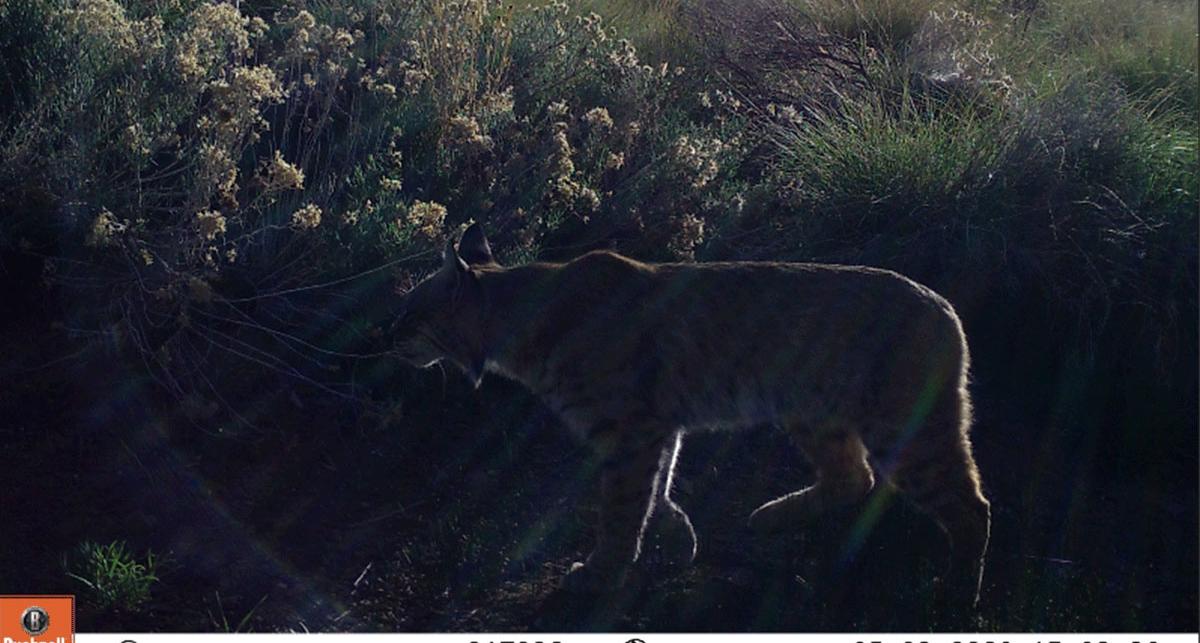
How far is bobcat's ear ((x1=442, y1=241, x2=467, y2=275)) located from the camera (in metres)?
5.61

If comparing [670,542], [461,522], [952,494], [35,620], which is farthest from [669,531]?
[35,620]

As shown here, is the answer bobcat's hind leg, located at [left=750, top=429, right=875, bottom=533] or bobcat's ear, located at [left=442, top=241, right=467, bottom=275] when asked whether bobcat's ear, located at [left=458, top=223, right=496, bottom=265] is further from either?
bobcat's hind leg, located at [left=750, top=429, right=875, bottom=533]

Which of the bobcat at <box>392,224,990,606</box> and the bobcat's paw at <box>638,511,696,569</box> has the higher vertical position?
the bobcat at <box>392,224,990,606</box>

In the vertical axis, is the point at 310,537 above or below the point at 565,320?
below

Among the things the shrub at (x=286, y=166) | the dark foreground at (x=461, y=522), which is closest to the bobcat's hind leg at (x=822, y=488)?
the dark foreground at (x=461, y=522)

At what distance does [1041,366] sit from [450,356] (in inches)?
150

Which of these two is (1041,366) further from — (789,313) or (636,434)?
(636,434)

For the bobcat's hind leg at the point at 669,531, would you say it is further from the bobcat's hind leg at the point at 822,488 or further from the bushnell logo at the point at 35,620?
the bushnell logo at the point at 35,620

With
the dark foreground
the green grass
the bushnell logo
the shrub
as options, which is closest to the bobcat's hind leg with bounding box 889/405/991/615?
the dark foreground

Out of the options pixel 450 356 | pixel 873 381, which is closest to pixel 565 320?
pixel 450 356

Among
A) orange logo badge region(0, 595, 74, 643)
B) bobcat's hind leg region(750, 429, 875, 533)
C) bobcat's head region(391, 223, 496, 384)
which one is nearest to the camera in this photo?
orange logo badge region(0, 595, 74, 643)

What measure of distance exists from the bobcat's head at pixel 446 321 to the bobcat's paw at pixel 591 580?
1029 millimetres

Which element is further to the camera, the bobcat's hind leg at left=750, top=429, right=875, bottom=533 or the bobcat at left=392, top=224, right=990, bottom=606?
the bobcat's hind leg at left=750, top=429, right=875, bottom=533

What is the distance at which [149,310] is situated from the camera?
244 inches
